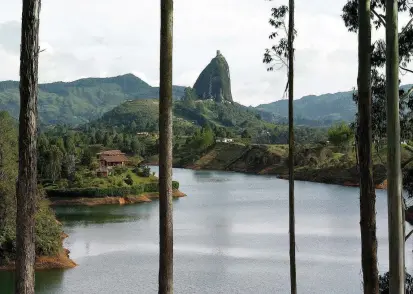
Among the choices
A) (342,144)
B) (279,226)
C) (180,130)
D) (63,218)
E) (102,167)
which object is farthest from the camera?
(180,130)

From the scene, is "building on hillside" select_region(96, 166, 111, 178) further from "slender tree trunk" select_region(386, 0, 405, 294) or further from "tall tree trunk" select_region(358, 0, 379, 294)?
"slender tree trunk" select_region(386, 0, 405, 294)

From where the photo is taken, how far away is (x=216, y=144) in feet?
443

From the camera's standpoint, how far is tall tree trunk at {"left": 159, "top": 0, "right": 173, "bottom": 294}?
24.7ft

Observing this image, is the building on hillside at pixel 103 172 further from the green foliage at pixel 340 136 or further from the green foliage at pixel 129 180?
the green foliage at pixel 340 136

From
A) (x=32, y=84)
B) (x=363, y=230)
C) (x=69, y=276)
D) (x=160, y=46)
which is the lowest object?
(x=69, y=276)

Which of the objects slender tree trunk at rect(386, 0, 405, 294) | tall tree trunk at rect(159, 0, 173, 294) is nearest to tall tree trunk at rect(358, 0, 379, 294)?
slender tree trunk at rect(386, 0, 405, 294)

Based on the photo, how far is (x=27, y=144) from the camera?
22.3 feet

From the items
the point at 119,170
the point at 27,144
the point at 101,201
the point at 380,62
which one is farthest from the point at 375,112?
the point at 119,170

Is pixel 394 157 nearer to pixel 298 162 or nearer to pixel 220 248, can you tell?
pixel 220 248

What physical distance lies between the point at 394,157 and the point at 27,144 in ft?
14.6

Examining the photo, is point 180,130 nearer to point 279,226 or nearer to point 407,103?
point 279,226

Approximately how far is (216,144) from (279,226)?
303ft

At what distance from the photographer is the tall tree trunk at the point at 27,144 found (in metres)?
6.72

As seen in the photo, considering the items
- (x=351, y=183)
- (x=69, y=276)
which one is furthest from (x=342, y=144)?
(x=69, y=276)
